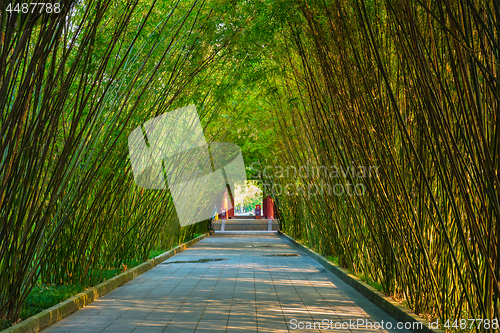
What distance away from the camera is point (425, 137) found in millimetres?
3188

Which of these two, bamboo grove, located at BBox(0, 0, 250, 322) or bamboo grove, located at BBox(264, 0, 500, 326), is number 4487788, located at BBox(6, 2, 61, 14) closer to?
bamboo grove, located at BBox(0, 0, 250, 322)

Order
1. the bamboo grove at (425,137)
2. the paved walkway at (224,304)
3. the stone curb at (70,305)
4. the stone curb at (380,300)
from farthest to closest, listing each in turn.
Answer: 1. the paved walkway at (224,304)
2. the stone curb at (380,300)
3. the stone curb at (70,305)
4. the bamboo grove at (425,137)

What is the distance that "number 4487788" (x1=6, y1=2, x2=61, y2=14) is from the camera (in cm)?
266

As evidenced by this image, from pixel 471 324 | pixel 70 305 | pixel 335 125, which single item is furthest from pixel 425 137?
pixel 70 305

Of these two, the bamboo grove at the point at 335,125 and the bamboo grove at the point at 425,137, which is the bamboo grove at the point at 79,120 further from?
the bamboo grove at the point at 425,137

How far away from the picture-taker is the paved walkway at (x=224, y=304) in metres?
3.76

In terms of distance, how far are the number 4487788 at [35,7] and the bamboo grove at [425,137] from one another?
1.83 metres

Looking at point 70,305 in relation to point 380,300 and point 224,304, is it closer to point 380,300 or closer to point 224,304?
point 224,304

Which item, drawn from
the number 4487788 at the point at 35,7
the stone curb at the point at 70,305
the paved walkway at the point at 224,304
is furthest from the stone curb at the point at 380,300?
the number 4487788 at the point at 35,7

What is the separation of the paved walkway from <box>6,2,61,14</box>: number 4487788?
2200 mm

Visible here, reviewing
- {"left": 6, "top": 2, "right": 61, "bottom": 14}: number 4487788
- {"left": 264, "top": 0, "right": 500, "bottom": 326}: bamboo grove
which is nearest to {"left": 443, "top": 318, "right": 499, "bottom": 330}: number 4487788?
{"left": 264, "top": 0, "right": 500, "bottom": 326}: bamboo grove

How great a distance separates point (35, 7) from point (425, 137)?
8.05 ft

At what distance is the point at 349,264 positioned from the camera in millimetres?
6555

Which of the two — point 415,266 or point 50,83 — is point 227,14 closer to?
point 50,83
